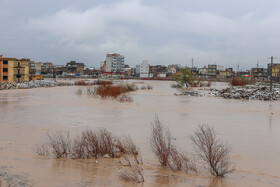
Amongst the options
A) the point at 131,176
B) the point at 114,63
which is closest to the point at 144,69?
the point at 114,63

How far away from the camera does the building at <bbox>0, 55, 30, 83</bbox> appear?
61225 mm

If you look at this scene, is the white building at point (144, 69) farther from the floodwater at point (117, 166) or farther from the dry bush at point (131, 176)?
the dry bush at point (131, 176)

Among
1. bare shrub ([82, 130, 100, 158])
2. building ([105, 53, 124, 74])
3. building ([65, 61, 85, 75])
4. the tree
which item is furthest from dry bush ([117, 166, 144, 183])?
building ([65, 61, 85, 75])

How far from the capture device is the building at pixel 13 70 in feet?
201

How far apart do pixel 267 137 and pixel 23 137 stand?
10.0 m

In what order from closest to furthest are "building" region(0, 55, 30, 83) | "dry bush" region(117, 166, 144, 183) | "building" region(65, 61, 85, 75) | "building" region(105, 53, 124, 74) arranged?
"dry bush" region(117, 166, 144, 183) → "building" region(0, 55, 30, 83) → "building" region(105, 53, 124, 74) → "building" region(65, 61, 85, 75)

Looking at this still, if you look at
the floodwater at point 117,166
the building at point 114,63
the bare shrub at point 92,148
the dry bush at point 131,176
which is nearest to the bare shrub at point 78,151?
the bare shrub at point 92,148

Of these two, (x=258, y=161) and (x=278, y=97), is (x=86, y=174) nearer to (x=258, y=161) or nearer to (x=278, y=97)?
(x=258, y=161)

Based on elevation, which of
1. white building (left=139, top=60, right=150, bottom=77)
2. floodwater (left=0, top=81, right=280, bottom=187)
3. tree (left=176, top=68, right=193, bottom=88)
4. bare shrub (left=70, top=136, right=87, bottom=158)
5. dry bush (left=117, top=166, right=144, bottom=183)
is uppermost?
white building (left=139, top=60, right=150, bottom=77)

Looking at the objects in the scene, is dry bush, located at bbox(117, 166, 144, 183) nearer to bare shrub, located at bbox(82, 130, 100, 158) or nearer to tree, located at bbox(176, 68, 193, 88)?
bare shrub, located at bbox(82, 130, 100, 158)

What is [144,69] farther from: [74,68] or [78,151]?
[78,151]

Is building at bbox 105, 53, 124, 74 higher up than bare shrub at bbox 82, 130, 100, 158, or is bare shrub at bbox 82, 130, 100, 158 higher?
building at bbox 105, 53, 124, 74

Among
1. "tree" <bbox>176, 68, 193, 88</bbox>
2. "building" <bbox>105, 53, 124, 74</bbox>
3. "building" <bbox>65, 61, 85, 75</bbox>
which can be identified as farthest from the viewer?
"building" <bbox>65, 61, 85, 75</bbox>

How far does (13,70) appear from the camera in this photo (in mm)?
64375
